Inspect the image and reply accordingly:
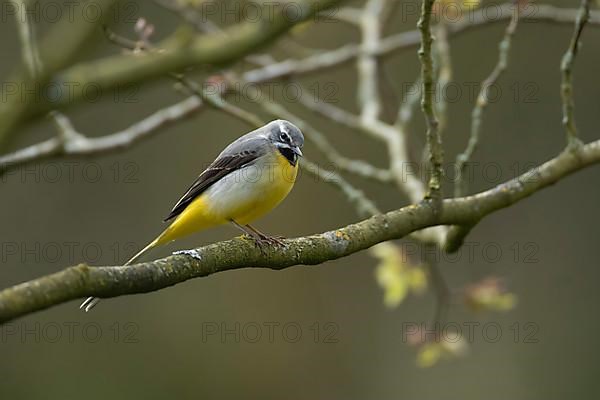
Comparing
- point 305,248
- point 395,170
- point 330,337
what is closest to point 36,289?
point 305,248

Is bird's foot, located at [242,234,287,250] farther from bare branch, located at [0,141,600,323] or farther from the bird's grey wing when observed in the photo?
the bird's grey wing

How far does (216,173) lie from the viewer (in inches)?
230

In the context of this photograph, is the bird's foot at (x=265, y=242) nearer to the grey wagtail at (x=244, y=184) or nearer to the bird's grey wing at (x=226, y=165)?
the grey wagtail at (x=244, y=184)

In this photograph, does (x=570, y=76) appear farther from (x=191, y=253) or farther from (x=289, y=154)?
(x=191, y=253)

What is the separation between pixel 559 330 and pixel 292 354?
10.6 feet

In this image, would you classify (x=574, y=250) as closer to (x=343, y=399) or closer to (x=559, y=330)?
(x=559, y=330)

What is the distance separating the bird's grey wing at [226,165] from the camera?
18.9ft

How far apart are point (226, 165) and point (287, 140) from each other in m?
0.42

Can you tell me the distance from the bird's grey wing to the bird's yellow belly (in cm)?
6

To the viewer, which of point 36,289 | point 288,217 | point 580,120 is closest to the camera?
point 36,289

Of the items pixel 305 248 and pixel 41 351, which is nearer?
pixel 305 248

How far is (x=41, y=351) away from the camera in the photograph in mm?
11078

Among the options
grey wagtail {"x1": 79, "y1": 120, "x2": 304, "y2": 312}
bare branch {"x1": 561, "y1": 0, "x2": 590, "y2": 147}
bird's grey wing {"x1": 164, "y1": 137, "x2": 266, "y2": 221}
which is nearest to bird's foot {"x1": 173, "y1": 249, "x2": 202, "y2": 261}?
grey wagtail {"x1": 79, "y1": 120, "x2": 304, "y2": 312}

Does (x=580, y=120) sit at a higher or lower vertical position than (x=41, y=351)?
higher
